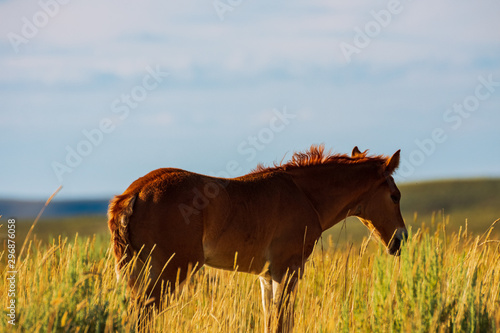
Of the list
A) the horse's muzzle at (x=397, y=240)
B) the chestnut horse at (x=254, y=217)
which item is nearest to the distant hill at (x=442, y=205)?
the horse's muzzle at (x=397, y=240)

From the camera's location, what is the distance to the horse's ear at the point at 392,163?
7372 mm

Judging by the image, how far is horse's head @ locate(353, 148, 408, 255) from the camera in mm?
7406

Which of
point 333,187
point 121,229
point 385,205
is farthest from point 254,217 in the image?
point 385,205

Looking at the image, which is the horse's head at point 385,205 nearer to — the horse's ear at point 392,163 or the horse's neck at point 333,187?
the horse's ear at point 392,163

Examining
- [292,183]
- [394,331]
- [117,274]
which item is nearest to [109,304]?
[117,274]

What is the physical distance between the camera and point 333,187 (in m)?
7.36

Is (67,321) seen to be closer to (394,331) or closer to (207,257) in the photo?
(207,257)

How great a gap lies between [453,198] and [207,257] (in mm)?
48147

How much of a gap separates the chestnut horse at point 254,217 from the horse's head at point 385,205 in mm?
13

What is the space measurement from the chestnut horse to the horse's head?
0.04 feet

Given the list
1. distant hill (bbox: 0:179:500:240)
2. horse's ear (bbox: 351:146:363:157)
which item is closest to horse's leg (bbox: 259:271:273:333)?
horse's ear (bbox: 351:146:363:157)

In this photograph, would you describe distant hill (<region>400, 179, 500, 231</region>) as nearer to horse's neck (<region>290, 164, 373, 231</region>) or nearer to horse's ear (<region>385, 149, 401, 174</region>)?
horse's ear (<region>385, 149, 401, 174</region>)

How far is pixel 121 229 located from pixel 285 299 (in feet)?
5.96

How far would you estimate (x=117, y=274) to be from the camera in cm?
568
